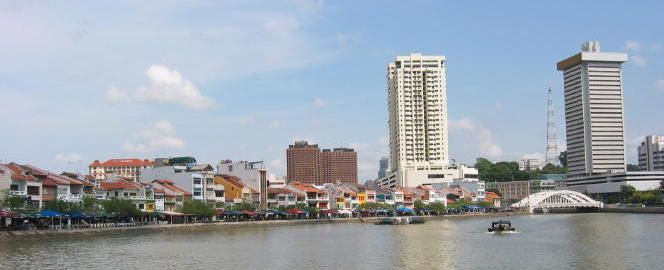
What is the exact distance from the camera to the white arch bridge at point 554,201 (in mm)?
184000

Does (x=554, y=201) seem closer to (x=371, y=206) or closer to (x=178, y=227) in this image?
(x=371, y=206)

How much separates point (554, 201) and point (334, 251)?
13927 centimetres

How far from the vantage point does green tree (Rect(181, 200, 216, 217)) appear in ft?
339

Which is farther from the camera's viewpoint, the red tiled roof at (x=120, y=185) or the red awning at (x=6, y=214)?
the red tiled roof at (x=120, y=185)

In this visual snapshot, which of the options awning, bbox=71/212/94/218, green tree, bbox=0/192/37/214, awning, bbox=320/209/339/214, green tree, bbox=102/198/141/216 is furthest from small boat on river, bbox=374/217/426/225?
green tree, bbox=0/192/37/214

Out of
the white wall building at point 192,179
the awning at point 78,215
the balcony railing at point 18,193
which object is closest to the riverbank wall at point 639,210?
the white wall building at point 192,179

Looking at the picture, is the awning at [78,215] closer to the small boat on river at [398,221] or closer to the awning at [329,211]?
the small boat on river at [398,221]

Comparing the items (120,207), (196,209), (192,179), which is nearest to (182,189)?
(192,179)

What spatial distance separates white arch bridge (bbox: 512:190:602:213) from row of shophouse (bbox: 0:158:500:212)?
30827 mm

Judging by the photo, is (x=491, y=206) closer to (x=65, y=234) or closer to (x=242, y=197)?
(x=242, y=197)

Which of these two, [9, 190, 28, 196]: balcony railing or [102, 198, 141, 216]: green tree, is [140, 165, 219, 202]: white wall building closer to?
[102, 198, 141, 216]: green tree

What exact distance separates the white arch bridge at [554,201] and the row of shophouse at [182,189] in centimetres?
3083

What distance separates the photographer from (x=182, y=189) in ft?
379

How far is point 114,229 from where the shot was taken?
86.7m
